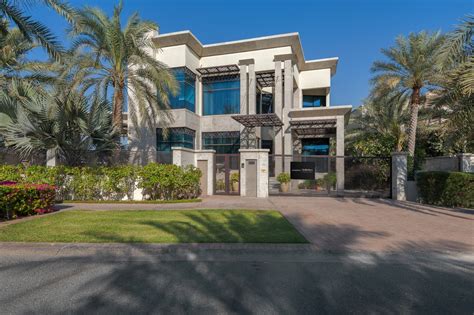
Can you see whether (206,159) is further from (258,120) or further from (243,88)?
(243,88)

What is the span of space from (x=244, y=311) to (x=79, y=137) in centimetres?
1316

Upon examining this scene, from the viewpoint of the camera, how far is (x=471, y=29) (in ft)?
27.0

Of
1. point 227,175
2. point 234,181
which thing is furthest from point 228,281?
point 234,181

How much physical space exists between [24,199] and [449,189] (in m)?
16.3

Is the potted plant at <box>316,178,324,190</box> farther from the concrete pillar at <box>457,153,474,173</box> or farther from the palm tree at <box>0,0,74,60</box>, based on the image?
the palm tree at <box>0,0,74,60</box>

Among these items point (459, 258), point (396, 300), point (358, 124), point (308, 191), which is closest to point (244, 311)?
point (396, 300)

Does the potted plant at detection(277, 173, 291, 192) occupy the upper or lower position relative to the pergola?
lower

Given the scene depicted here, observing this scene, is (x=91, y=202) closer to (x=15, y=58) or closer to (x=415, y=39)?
(x=15, y=58)

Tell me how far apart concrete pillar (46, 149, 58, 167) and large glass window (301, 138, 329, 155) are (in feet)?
65.8

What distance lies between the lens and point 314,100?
28281mm

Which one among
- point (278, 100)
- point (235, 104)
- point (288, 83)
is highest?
point (288, 83)

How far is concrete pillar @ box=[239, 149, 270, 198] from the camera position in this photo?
1427cm

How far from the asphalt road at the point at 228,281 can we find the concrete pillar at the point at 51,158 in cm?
909

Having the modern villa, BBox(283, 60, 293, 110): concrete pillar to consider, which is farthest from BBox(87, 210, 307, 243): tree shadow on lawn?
BBox(283, 60, 293, 110): concrete pillar
